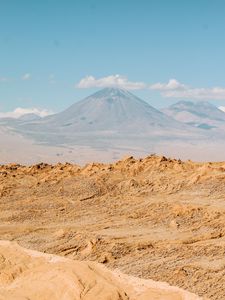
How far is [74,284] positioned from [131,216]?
899 centimetres

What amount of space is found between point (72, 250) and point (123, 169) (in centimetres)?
1126

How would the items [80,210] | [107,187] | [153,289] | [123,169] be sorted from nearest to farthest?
[153,289]
[80,210]
[107,187]
[123,169]

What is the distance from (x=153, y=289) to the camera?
16094 millimetres

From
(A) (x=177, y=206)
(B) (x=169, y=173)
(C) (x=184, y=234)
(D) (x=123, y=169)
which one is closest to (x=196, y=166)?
(B) (x=169, y=173)

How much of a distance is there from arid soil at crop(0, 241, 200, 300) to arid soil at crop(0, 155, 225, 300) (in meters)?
0.92

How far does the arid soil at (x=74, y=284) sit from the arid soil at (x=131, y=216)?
920mm

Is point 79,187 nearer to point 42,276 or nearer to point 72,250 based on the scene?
point 72,250

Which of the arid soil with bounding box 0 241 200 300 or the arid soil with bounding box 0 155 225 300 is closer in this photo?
the arid soil with bounding box 0 241 200 300

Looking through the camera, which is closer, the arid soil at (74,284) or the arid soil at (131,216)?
the arid soil at (74,284)

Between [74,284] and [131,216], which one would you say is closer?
[74,284]

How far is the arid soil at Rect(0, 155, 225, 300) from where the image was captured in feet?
60.5

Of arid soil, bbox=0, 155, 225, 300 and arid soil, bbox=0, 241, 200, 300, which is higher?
arid soil, bbox=0, 155, 225, 300

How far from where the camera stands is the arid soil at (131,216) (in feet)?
60.5

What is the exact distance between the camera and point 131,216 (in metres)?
24.3
